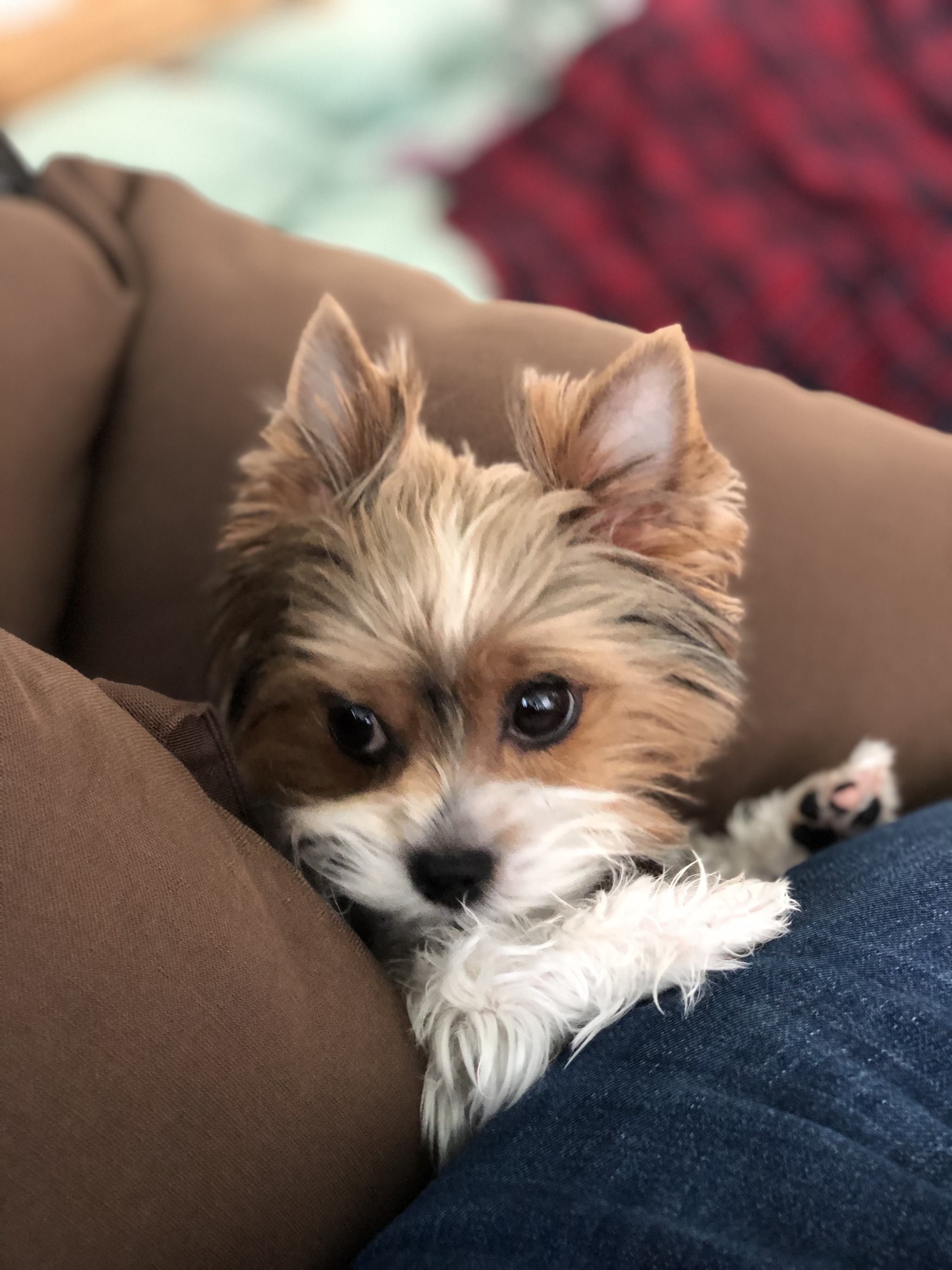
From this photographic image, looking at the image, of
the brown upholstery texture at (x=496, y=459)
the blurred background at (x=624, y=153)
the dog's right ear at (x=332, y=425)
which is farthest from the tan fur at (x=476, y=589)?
the blurred background at (x=624, y=153)

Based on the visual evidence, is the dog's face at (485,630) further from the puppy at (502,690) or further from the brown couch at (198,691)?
the brown couch at (198,691)

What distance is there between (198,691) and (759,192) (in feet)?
6.77

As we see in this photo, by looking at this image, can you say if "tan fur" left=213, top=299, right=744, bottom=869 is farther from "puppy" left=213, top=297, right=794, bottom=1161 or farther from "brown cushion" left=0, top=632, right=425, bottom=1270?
"brown cushion" left=0, top=632, right=425, bottom=1270

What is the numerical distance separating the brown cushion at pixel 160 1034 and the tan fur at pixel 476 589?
300mm

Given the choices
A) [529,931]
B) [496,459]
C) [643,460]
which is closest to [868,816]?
[529,931]

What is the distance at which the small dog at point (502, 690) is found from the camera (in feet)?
4.29

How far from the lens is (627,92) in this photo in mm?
2855

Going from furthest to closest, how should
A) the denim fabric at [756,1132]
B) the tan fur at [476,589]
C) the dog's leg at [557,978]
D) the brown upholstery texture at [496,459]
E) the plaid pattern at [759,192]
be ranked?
the plaid pattern at [759,192], the brown upholstery texture at [496,459], the tan fur at [476,589], the dog's leg at [557,978], the denim fabric at [756,1132]

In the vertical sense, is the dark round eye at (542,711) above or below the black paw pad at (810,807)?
above

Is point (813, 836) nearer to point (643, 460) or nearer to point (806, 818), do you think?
point (806, 818)

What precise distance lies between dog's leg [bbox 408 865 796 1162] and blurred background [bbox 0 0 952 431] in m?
1.52

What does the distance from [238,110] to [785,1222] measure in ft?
10.7

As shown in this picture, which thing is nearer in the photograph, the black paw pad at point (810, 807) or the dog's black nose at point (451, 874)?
the dog's black nose at point (451, 874)

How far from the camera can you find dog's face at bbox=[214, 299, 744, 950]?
1.34 m
